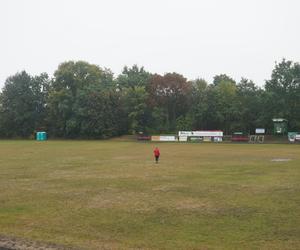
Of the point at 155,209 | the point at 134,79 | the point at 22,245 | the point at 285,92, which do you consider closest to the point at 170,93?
the point at 134,79

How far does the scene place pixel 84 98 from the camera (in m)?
91.8

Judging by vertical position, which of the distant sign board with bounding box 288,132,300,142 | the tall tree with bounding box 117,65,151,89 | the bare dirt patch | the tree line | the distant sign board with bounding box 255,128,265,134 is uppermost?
the tall tree with bounding box 117,65,151,89

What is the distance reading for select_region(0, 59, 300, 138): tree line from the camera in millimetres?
82188

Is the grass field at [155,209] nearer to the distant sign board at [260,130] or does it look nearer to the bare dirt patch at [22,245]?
the bare dirt patch at [22,245]

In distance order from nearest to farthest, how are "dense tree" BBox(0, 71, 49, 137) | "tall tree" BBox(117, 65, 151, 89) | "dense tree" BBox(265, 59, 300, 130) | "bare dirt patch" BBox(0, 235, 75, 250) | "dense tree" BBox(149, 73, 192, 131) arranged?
1. "bare dirt patch" BBox(0, 235, 75, 250)
2. "dense tree" BBox(265, 59, 300, 130)
3. "dense tree" BBox(149, 73, 192, 131)
4. "dense tree" BBox(0, 71, 49, 137)
5. "tall tree" BBox(117, 65, 151, 89)

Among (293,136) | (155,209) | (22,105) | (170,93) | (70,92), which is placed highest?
(170,93)

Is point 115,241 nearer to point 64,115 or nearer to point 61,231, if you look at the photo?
point 61,231

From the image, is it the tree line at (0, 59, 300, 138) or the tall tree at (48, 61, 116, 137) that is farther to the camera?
the tall tree at (48, 61, 116, 137)

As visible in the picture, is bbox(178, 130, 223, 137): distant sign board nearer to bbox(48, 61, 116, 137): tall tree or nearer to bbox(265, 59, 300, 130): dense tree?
bbox(265, 59, 300, 130): dense tree

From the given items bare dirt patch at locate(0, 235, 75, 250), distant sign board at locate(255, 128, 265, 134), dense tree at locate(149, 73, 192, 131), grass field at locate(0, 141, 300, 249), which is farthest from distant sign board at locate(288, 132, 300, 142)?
bare dirt patch at locate(0, 235, 75, 250)

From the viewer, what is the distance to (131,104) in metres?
93.3

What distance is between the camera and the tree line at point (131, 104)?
82188 millimetres

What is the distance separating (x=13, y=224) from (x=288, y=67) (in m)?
76.4

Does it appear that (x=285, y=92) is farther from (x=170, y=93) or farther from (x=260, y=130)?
(x=170, y=93)
